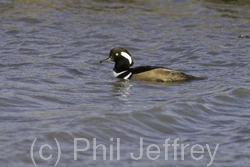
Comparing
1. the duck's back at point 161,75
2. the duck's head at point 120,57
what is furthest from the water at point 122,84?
the duck's head at point 120,57

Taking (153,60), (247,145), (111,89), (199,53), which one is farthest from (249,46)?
(247,145)

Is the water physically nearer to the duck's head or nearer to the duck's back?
the duck's back

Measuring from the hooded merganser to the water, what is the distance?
20 centimetres

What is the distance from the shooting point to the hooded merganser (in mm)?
13578

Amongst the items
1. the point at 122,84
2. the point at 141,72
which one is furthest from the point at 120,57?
the point at 122,84

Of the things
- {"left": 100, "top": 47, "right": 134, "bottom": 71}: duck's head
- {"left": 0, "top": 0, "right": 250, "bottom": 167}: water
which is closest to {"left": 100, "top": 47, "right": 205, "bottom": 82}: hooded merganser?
{"left": 100, "top": 47, "right": 134, "bottom": 71}: duck's head

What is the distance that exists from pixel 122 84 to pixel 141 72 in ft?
1.64

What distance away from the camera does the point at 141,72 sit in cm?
1378

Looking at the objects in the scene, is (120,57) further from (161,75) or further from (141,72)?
(161,75)

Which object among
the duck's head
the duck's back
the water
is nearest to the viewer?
the water

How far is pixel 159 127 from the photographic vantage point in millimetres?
10203

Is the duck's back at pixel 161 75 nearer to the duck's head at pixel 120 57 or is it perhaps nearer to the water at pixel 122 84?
the water at pixel 122 84

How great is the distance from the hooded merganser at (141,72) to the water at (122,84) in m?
0.20

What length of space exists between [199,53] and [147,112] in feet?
19.2
